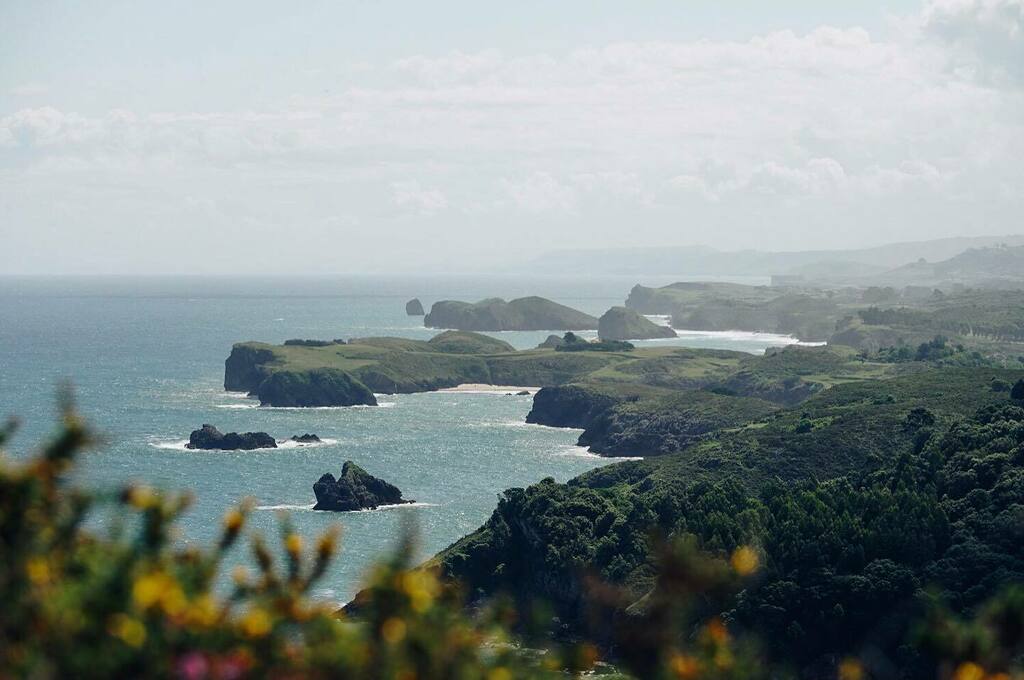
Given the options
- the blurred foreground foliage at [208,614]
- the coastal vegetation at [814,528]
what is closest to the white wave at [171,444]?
the coastal vegetation at [814,528]

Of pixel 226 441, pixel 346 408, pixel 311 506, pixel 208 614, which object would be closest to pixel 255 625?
pixel 208 614

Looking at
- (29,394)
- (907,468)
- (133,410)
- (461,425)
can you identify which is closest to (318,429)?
(461,425)

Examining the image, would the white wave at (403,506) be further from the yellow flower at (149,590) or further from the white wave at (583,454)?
the yellow flower at (149,590)

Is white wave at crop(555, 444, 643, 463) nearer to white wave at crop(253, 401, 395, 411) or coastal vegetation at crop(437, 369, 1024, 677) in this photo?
coastal vegetation at crop(437, 369, 1024, 677)

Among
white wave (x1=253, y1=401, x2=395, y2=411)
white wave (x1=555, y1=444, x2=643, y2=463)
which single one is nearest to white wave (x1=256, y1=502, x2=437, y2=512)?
white wave (x1=555, y1=444, x2=643, y2=463)

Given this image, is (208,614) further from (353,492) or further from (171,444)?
(171,444)

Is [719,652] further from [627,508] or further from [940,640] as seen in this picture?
[627,508]
